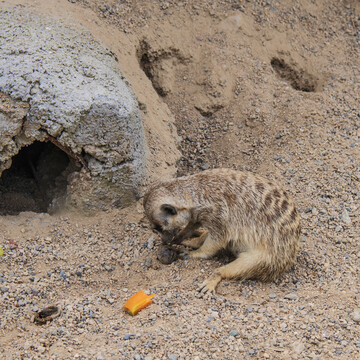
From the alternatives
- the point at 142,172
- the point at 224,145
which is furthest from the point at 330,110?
the point at 142,172

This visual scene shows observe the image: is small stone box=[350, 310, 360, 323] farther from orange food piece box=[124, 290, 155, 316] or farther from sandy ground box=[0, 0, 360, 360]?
orange food piece box=[124, 290, 155, 316]

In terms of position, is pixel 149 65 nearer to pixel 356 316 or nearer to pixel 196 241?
pixel 196 241

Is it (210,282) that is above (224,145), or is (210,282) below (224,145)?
below

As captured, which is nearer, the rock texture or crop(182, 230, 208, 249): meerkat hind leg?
the rock texture

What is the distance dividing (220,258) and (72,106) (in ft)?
5.11

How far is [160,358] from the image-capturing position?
8.90 ft

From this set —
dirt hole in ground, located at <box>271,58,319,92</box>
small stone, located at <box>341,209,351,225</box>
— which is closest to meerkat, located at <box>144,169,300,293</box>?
small stone, located at <box>341,209,351,225</box>

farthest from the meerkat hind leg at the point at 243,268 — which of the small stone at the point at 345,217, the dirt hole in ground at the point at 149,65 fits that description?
the dirt hole in ground at the point at 149,65

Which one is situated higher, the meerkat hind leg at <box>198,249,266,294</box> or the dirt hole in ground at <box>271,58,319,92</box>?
the dirt hole in ground at <box>271,58,319,92</box>

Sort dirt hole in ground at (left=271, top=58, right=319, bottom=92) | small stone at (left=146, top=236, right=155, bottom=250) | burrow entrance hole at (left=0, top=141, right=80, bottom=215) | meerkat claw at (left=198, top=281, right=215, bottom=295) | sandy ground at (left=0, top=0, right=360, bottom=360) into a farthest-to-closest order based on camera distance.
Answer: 1. dirt hole in ground at (left=271, top=58, right=319, bottom=92)
2. burrow entrance hole at (left=0, top=141, right=80, bottom=215)
3. small stone at (left=146, top=236, right=155, bottom=250)
4. meerkat claw at (left=198, top=281, right=215, bottom=295)
5. sandy ground at (left=0, top=0, right=360, bottom=360)

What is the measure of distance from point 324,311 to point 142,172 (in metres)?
1.73

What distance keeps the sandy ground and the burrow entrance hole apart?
446 millimetres

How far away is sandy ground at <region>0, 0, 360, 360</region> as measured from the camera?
2.88 m

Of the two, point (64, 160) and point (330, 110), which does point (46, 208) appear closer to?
point (64, 160)
